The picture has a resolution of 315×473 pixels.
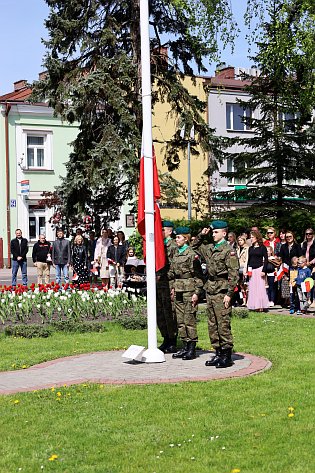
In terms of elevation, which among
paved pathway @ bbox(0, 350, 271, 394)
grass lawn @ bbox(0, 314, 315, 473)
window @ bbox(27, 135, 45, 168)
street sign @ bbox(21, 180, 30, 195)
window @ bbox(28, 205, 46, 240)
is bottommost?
paved pathway @ bbox(0, 350, 271, 394)

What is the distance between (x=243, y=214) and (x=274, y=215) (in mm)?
1150

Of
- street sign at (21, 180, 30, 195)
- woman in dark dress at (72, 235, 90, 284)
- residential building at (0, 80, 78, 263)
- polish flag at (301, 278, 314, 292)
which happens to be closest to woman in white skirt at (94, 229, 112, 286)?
woman in dark dress at (72, 235, 90, 284)

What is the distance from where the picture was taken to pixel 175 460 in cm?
655

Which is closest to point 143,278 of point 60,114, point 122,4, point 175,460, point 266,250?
point 266,250

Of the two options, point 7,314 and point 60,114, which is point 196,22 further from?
point 7,314

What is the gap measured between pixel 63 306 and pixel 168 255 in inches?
203

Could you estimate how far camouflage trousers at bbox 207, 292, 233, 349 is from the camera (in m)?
10.7

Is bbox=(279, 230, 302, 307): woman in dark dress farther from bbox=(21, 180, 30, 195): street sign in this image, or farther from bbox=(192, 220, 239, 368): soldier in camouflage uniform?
bbox=(21, 180, 30, 195): street sign

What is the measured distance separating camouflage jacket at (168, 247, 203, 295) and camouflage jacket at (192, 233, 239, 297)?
1.97 feet

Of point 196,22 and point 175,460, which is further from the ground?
point 196,22

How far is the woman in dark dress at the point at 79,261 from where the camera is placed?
877 inches

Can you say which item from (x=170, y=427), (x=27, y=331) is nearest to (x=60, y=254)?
(x=27, y=331)

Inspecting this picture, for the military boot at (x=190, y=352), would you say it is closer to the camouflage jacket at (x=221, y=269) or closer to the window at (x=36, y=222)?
the camouflage jacket at (x=221, y=269)

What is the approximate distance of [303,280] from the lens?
56.7 ft
